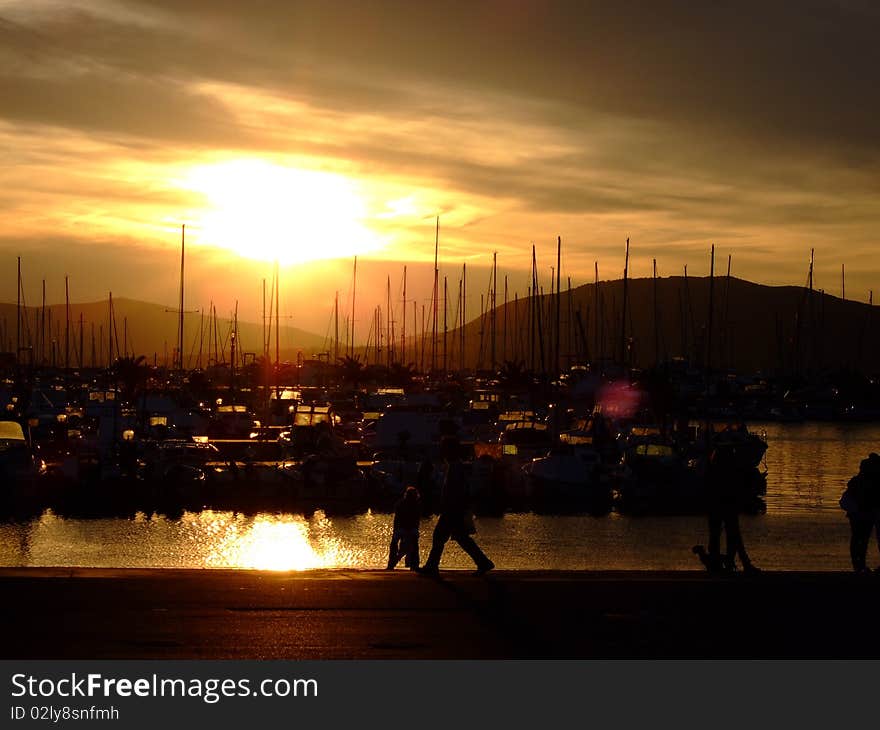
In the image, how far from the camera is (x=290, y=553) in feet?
139

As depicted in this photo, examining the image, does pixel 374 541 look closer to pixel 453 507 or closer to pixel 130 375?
pixel 453 507

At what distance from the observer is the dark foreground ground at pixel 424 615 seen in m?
12.4

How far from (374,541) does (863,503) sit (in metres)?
26.0

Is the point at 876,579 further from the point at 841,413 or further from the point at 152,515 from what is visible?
the point at 841,413

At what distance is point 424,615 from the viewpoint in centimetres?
1407

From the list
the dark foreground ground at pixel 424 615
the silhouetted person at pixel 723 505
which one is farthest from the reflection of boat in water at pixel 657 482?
the dark foreground ground at pixel 424 615

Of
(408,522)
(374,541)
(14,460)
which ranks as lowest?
(374,541)

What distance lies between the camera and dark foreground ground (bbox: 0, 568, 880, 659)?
1245cm

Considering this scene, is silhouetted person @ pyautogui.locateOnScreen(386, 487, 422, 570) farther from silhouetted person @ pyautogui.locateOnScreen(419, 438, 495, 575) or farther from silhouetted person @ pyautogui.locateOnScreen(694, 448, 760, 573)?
silhouetted person @ pyautogui.locateOnScreen(694, 448, 760, 573)

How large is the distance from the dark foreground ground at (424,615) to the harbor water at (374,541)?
66.7 feet

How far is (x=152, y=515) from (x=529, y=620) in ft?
129

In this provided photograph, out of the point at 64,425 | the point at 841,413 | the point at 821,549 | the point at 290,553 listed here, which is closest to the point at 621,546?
the point at 821,549

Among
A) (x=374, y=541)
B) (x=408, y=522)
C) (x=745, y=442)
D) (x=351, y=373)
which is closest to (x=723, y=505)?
(x=408, y=522)

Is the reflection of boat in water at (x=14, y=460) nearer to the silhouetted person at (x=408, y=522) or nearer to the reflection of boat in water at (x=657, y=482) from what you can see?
the reflection of boat in water at (x=657, y=482)
